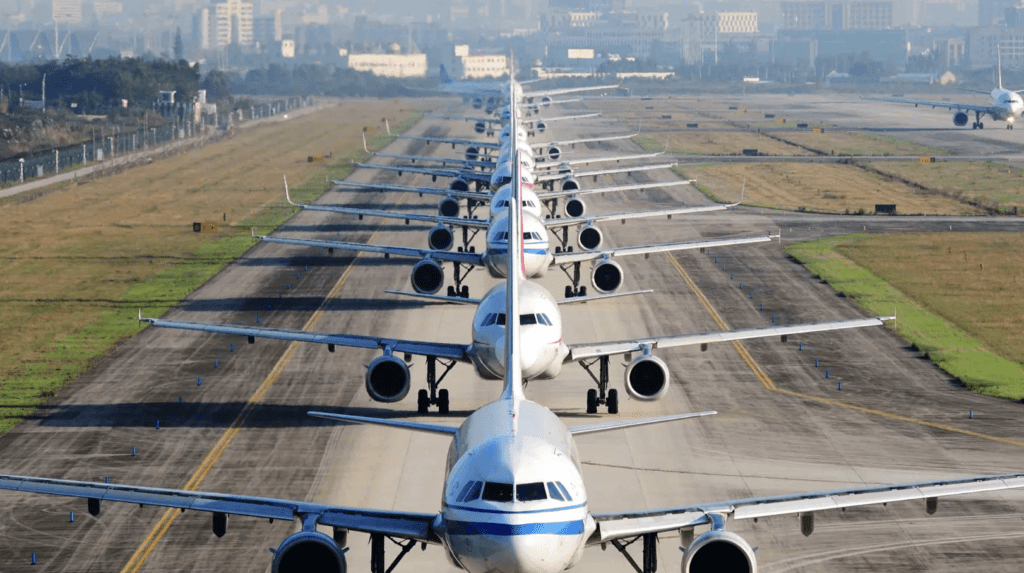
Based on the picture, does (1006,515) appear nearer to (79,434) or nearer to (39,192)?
(79,434)

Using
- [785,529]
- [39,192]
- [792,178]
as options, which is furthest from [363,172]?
[785,529]

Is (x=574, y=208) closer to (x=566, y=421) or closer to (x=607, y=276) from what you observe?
(x=607, y=276)

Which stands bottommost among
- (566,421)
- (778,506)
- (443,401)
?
(566,421)

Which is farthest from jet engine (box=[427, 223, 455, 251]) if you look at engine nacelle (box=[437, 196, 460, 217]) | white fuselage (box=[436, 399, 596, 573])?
white fuselage (box=[436, 399, 596, 573])

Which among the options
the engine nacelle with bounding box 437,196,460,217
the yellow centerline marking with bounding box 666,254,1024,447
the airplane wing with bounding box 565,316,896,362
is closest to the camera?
the airplane wing with bounding box 565,316,896,362

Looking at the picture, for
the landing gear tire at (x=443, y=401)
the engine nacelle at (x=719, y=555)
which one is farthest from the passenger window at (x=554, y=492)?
the landing gear tire at (x=443, y=401)

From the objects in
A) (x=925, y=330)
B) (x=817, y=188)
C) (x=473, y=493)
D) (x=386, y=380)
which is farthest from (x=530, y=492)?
(x=817, y=188)

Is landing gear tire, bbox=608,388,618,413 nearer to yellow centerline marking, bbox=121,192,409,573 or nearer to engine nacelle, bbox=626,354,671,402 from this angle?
engine nacelle, bbox=626,354,671,402
